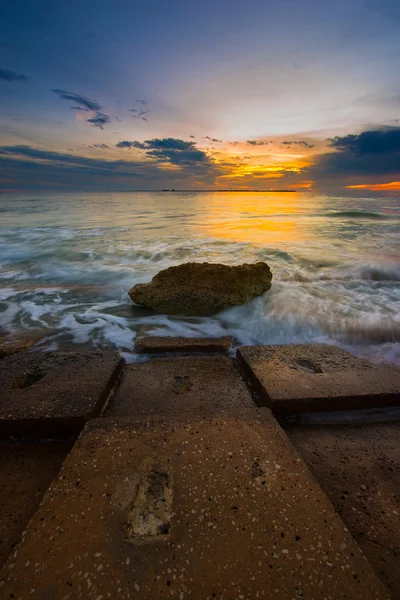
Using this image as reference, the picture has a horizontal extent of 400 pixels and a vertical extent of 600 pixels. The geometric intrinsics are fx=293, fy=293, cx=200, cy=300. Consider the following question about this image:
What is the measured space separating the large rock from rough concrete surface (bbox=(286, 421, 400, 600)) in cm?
293

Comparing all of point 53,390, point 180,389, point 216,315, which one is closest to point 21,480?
point 53,390

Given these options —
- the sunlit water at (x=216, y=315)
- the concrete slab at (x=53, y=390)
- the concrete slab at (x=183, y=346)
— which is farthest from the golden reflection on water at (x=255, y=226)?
the concrete slab at (x=53, y=390)

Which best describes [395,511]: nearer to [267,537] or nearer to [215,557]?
[267,537]

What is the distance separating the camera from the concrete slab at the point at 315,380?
2.19 meters

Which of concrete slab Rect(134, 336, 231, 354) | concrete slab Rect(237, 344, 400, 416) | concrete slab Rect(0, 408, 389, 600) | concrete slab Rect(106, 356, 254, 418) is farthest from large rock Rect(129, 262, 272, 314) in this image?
concrete slab Rect(0, 408, 389, 600)

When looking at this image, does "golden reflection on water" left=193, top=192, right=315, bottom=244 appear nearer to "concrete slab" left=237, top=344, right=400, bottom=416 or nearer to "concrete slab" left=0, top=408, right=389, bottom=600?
"concrete slab" left=237, top=344, right=400, bottom=416

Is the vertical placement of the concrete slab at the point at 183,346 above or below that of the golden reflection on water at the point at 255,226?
above

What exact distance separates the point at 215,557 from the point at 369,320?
414 cm

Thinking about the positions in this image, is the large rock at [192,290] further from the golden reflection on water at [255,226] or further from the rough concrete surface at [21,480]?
the golden reflection on water at [255,226]

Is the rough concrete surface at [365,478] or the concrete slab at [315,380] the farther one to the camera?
the concrete slab at [315,380]

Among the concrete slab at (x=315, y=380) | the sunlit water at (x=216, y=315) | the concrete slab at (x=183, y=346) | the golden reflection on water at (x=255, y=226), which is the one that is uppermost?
the concrete slab at (x=315, y=380)

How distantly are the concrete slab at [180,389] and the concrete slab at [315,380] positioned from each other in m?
0.20

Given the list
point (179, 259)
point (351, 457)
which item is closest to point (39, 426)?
point (351, 457)

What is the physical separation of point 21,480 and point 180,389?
1.21m
